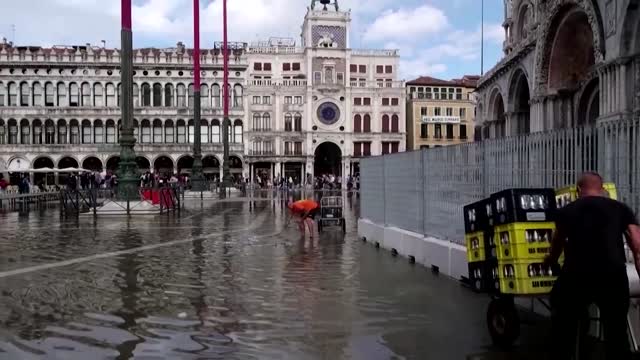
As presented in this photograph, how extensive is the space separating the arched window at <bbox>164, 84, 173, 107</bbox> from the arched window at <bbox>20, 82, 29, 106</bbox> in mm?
15103

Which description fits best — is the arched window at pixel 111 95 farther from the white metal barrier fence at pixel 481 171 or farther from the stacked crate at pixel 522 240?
the stacked crate at pixel 522 240

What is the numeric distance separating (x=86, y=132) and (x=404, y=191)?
213 ft

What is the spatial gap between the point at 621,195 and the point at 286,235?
11.0 m

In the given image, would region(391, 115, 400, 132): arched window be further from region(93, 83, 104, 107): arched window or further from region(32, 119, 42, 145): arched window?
region(32, 119, 42, 145): arched window

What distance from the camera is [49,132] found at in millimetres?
70438

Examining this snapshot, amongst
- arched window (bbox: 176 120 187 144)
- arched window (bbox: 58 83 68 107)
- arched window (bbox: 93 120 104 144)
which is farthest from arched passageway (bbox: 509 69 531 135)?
arched window (bbox: 58 83 68 107)

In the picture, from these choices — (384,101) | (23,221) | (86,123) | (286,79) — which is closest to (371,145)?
(384,101)

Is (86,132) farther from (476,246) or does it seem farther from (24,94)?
(476,246)

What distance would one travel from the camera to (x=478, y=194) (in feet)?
32.0

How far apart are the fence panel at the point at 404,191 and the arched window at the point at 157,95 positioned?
6136 cm

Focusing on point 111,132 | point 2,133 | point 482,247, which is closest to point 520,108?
point 482,247

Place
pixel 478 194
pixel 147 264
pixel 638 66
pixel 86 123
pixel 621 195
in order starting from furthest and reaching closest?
1. pixel 86 123
2. pixel 638 66
3. pixel 147 264
4. pixel 478 194
5. pixel 621 195

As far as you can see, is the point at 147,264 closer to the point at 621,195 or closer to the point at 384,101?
the point at 621,195

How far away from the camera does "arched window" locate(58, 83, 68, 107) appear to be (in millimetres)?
70312
